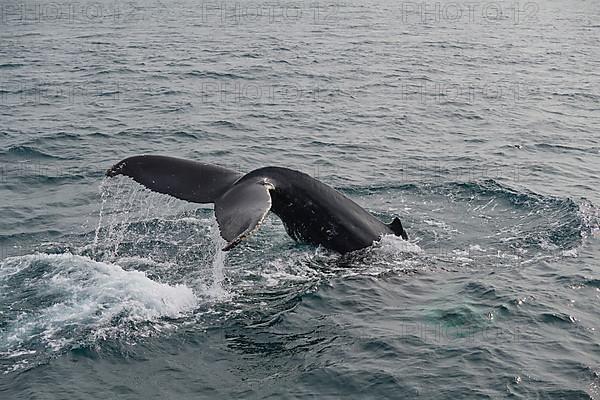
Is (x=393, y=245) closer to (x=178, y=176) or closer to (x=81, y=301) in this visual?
(x=178, y=176)

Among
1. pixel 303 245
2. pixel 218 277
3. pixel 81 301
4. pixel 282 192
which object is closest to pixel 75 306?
pixel 81 301

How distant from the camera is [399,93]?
24578mm

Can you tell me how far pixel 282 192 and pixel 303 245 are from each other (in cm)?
95

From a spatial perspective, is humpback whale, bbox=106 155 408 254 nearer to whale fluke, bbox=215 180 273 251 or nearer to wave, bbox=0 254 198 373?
whale fluke, bbox=215 180 273 251

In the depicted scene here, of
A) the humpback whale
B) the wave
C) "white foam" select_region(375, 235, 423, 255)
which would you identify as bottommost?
the wave

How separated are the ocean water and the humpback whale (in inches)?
12.9

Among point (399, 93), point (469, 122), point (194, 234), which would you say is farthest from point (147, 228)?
point (399, 93)

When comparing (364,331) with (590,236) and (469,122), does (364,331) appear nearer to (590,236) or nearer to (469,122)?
(590,236)

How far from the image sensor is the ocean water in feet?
25.1

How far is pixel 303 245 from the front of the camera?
368 inches

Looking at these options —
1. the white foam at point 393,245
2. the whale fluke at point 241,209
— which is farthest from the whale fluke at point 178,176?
the white foam at point 393,245

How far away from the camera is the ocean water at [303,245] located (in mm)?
7652

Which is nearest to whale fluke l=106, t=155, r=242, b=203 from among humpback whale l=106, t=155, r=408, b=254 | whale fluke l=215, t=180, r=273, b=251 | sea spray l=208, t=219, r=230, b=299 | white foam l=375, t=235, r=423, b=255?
humpback whale l=106, t=155, r=408, b=254

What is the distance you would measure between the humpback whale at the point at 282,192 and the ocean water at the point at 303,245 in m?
0.33
